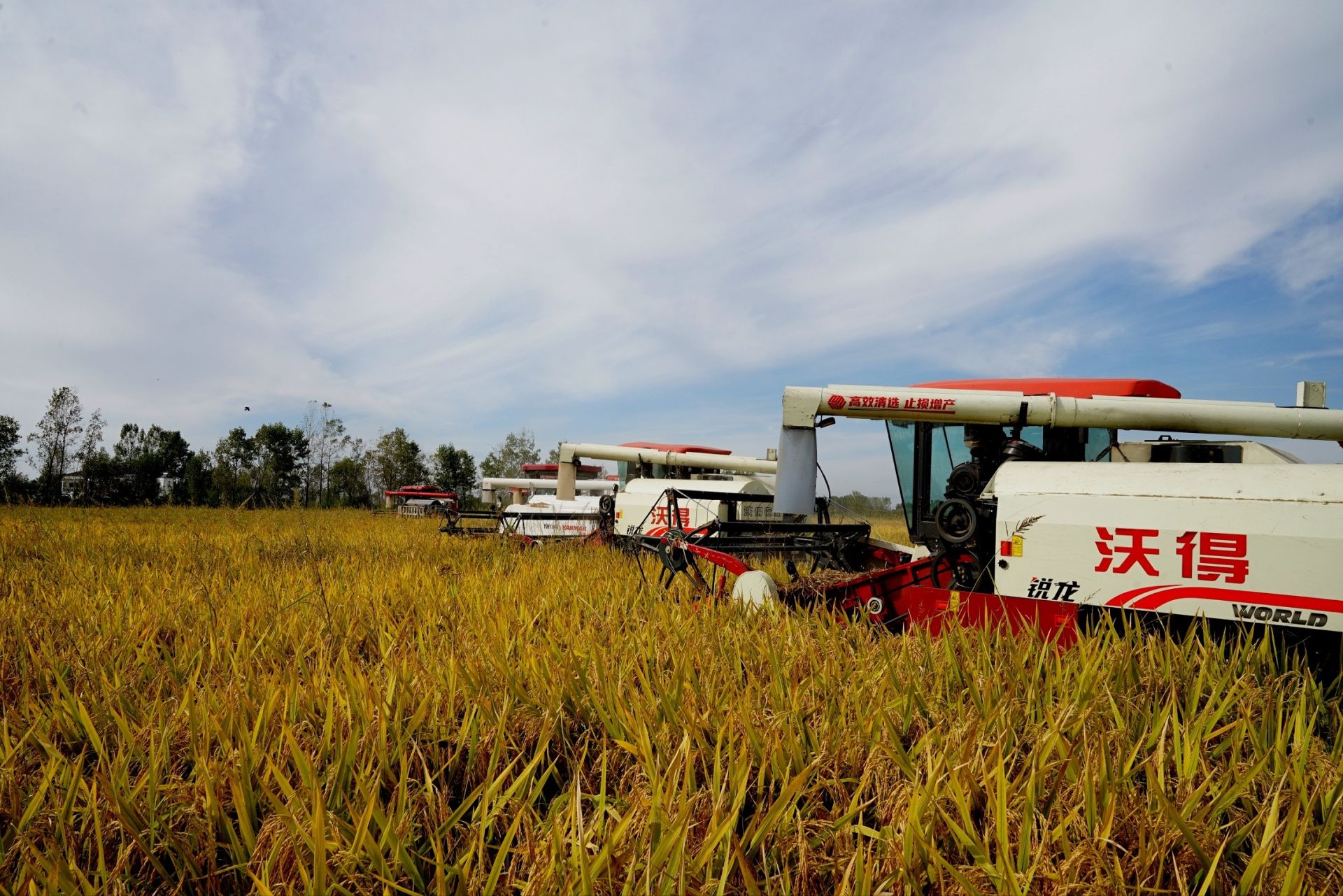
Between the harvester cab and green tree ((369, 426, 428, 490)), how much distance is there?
44.6 metres

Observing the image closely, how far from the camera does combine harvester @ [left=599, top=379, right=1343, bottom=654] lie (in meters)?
3.07

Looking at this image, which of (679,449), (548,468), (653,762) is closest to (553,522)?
(679,449)

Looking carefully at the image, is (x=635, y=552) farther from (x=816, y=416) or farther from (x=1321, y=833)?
(x=1321, y=833)

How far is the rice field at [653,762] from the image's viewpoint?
1.59m

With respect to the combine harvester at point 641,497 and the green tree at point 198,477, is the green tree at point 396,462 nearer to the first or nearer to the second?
the green tree at point 198,477

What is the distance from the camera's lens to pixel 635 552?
7.73 meters

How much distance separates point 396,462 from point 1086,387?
151ft

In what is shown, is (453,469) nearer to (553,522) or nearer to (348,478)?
(348,478)

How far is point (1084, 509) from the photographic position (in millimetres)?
3518

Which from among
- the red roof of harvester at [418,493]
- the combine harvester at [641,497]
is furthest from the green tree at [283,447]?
the combine harvester at [641,497]

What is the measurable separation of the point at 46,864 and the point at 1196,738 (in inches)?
112

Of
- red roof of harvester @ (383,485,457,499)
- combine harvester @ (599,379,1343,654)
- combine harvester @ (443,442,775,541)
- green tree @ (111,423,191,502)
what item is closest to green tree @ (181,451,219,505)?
green tree @ (111,423,191,502)

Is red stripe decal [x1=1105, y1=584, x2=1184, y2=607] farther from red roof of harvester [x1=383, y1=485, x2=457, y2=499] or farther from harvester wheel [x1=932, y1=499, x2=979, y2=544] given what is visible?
red roof of harvester [x1=383, y1=485, x2=457, y2=499]

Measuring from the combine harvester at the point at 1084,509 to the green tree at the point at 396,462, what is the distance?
145 ft
